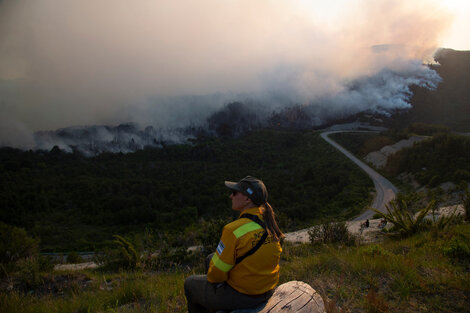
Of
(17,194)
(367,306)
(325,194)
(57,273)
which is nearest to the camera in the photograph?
(367,306)

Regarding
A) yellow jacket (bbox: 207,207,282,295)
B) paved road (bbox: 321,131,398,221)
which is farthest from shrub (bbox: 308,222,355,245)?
paved road (bbox: 321,131,398,221)

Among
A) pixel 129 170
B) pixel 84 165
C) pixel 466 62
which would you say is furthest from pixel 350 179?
pixel 466 62

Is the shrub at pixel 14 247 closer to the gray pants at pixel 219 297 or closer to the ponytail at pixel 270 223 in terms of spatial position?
the gray pants at pixel 219 297

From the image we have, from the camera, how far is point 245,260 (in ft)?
8.79

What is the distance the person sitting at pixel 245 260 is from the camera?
267 cm

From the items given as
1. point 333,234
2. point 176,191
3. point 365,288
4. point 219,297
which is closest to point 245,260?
point 219,297

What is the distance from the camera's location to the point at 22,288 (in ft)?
22.6

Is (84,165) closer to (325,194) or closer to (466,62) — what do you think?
(325,194)

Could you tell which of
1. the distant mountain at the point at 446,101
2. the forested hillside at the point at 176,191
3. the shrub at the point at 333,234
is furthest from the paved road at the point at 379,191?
the distant mountain at the point at 446,101

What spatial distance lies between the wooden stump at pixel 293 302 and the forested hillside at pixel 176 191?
1712cm

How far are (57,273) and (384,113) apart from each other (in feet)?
369

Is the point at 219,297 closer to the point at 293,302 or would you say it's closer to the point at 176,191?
the point at 293,302

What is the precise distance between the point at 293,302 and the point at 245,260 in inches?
31.8

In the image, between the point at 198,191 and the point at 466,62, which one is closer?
the point at 198,191
